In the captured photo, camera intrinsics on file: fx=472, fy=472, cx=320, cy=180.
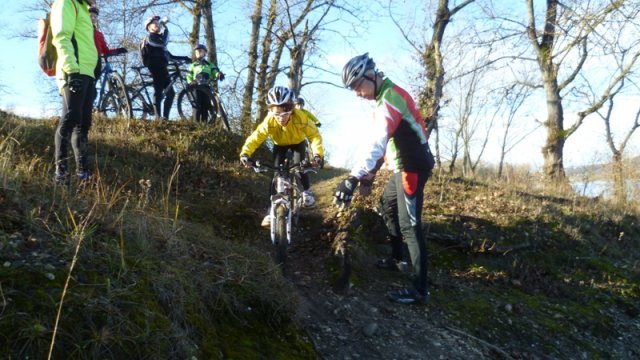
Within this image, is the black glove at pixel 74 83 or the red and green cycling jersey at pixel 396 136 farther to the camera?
the black glove at pixel 74 83

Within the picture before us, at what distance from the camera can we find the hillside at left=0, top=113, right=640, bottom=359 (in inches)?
104

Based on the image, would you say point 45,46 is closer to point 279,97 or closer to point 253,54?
point 279,97

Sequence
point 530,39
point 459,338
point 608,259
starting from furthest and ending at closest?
point 530,39 < point 608,259 < point 459,338

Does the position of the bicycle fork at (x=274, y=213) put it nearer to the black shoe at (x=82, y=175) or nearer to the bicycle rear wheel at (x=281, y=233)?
the bicycle rear wheel at (x=281, y=233)

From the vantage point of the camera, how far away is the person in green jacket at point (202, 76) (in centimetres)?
941

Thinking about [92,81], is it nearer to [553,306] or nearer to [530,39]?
[553,306]

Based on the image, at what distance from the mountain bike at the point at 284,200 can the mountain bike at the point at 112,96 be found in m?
4.50

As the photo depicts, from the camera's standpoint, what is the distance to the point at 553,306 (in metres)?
5.61

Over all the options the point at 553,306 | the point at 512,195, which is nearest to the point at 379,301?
the point at 553,306

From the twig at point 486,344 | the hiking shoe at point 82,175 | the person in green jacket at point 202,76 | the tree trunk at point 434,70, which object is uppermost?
the tree trunk at point 434,70

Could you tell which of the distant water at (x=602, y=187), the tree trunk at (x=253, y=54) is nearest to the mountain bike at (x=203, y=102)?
the tree trunk at (x=253, y=54)

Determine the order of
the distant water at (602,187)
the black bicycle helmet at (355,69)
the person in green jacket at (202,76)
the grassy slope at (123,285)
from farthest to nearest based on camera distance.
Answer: the distant water at (602,187) < the person in green jacket at (202,76) < the black bicycle helmet at (355,69) < the grassy slope at (123,285)

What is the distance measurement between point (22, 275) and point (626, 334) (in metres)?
6.12

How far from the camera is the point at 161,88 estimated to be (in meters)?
8.86
